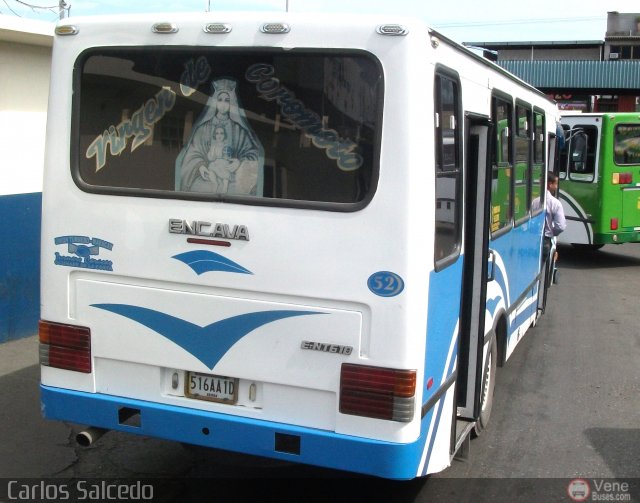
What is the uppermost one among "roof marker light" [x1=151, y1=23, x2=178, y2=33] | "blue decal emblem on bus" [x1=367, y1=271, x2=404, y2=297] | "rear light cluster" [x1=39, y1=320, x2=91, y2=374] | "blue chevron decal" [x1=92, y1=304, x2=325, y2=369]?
"roof marker light" [x1=151, y1=23, x2=178, y2=33]

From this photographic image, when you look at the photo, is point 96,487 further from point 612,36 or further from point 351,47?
point 612,36

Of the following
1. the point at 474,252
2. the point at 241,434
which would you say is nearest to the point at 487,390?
the point at 474,252

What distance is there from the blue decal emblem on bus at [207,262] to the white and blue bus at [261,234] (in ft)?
0.04

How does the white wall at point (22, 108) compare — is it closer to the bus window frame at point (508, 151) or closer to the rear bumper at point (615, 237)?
the bus window frame at point (508, 151)

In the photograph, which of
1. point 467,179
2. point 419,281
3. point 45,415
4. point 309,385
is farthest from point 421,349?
point 45,415

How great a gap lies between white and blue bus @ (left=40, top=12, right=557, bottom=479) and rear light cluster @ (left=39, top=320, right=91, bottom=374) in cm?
1

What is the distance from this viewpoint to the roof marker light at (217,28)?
13.6ft

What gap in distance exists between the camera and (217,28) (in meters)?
4.17

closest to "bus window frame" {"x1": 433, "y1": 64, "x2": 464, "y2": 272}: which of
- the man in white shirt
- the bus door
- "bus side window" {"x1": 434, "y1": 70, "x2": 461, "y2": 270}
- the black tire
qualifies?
"bus side window" {"x1": 434, "y1": 70, "x2": 461, "y2": 270}

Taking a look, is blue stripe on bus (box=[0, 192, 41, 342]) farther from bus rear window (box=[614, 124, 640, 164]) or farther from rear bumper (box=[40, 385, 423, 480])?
bus rear window (box=[614, 124, 640, 164])

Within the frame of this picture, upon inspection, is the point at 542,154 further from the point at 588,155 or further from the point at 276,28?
the point at 588,155

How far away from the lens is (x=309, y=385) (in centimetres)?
407

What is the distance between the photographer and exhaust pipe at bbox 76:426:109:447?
450cm

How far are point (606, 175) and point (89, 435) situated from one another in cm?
1267
